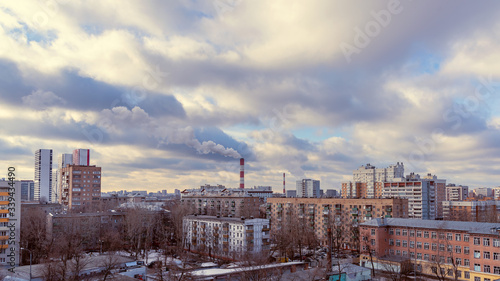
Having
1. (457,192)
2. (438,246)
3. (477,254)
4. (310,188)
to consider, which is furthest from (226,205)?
(457,192)

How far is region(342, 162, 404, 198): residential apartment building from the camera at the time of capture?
361 ft

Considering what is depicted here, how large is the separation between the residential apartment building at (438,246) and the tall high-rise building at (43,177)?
99.2 metres

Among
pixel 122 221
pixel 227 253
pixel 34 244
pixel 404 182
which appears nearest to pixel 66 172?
pixel 122 221

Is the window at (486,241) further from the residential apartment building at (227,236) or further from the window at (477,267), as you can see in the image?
the residential apartment building at (227,236)

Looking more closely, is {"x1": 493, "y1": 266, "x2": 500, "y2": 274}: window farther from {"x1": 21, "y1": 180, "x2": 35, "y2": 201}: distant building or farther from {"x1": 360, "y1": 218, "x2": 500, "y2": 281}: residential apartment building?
{"x1": 21, "y1": 180, "x2": 35, "y2": 201}: distant building

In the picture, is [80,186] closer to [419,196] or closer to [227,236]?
[227,236]

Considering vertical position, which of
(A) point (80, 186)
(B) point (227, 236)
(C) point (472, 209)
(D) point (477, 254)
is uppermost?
(A) point (80, 186)

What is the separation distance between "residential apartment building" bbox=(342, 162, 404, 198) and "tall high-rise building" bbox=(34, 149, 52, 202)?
296 ft

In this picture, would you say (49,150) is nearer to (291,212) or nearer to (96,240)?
(96,240)

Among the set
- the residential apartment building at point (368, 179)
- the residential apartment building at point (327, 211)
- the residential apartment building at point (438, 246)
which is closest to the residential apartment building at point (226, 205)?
the residential apartment building at point (327, 211)

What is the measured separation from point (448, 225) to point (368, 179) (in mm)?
82021

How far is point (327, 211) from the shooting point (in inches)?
2446

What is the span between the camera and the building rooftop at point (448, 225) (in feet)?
113

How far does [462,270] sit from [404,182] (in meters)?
48.7
